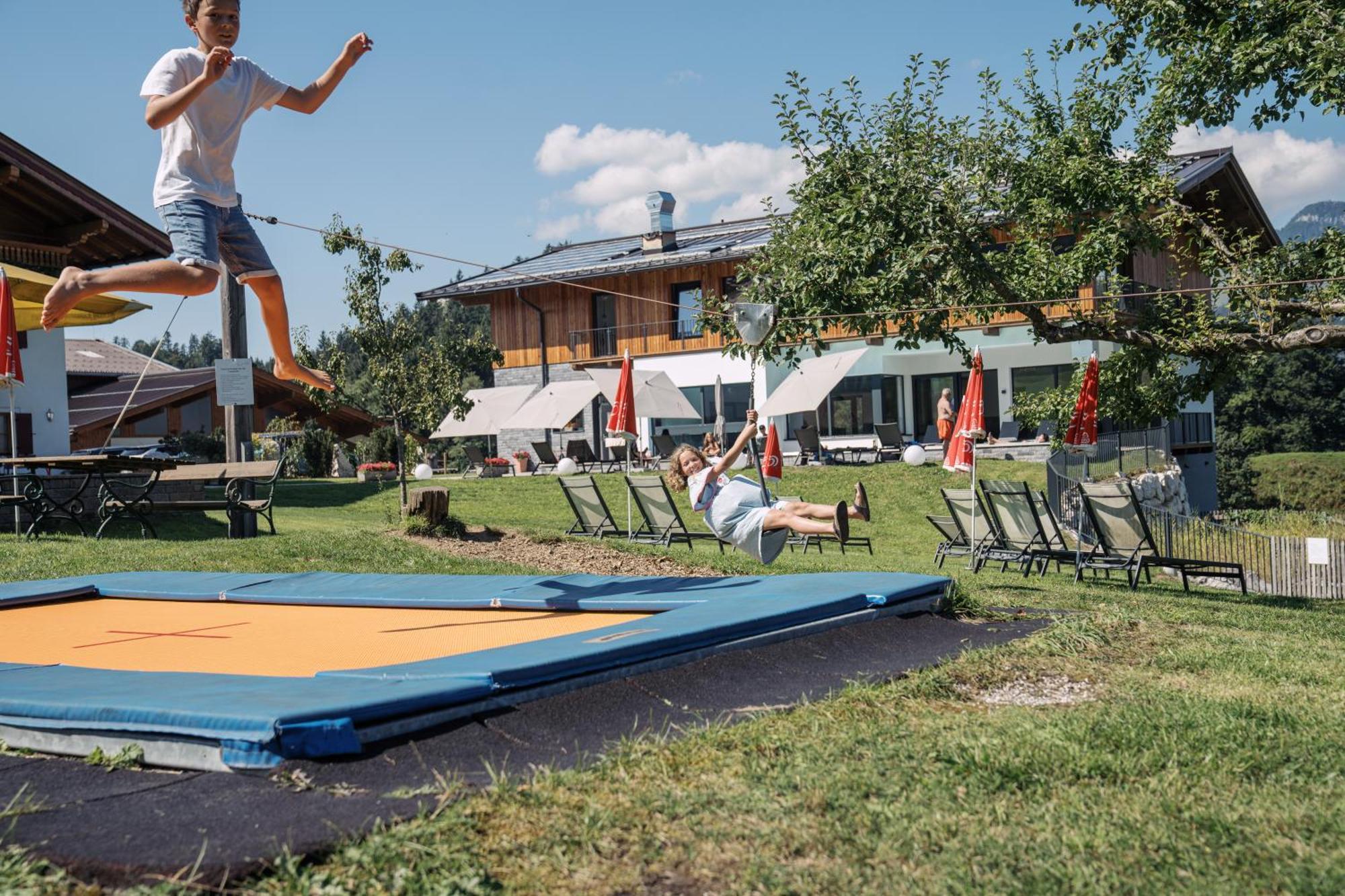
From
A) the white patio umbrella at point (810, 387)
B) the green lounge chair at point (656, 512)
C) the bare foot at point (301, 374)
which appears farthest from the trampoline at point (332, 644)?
the white patio umbrella at point (810, 387)

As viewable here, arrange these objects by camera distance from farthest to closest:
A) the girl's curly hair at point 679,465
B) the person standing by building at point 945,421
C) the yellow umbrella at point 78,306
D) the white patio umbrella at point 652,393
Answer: the white patio umbrella at point 652,393, the person standing by building at point 945,421, the girl's curly hair at point 679,465, the yellow umbrella at point 78,306

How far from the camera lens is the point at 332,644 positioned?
219 inches

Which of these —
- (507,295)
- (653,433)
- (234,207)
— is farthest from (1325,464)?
(234,207)

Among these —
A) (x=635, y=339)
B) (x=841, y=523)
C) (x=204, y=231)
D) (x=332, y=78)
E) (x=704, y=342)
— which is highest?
(x=635, y=339)

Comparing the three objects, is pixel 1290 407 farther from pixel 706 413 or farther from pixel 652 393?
pixel 652 393

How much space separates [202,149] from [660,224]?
27.1 metres

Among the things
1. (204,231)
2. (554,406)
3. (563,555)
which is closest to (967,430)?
(563,555)

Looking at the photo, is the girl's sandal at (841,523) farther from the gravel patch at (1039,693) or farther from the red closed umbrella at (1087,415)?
the red closed umbrella at (1087,415)

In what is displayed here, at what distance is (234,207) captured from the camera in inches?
193

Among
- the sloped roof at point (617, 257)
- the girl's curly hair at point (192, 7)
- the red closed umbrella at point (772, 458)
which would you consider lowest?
the red closed umbrella at point (772, 458)

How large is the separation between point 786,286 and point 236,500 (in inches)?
231

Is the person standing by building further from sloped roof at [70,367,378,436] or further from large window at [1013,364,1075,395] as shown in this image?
sloped roof at [70,367,378,436]

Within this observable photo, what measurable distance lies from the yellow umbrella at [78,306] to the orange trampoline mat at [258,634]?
5.43ft

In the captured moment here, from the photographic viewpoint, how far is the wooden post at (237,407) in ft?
36.3
